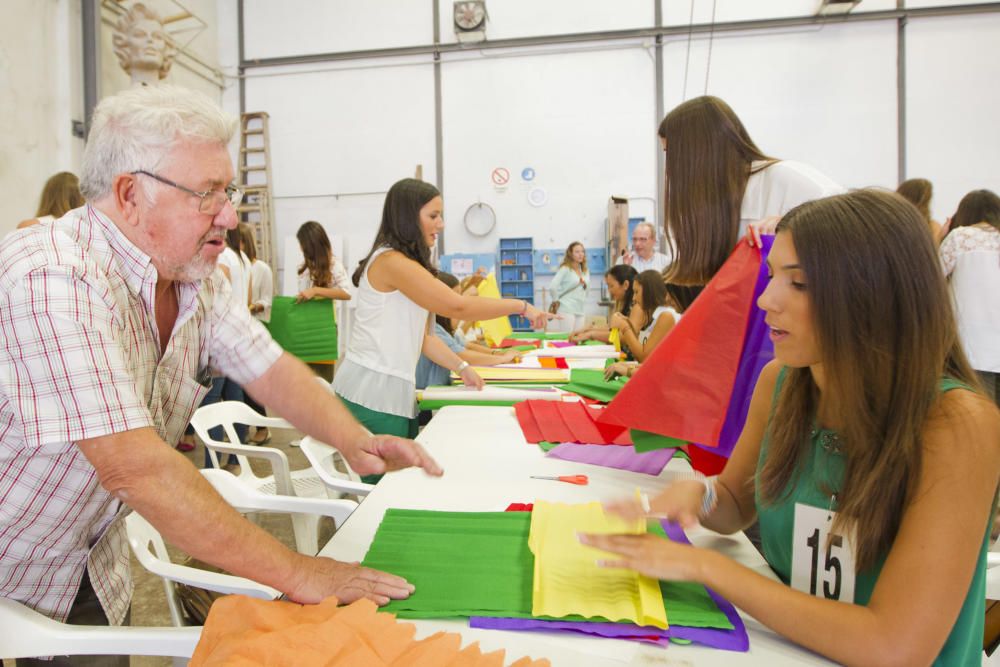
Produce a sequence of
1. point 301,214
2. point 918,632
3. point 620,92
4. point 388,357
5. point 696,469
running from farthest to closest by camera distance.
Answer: point 301,214
point 620,92
point 388,357
point 696,469
point 918,632

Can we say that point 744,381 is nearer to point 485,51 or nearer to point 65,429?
point 65,429

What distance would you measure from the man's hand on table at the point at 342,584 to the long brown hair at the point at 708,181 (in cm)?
123

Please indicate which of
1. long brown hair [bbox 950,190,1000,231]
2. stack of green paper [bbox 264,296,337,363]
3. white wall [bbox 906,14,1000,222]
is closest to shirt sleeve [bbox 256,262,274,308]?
stack of green paper [bbox 264,296,337,363]

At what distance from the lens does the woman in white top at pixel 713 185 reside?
181cm

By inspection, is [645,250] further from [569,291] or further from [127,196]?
[127,196]

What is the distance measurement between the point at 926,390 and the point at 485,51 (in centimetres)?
847

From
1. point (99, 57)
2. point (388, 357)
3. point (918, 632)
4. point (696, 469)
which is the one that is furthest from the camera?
point (99, 57)

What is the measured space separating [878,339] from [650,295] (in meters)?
3.37

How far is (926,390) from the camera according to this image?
91 centimetres

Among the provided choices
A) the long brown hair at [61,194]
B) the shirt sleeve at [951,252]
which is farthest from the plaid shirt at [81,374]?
the shirt sleeve at [951,252]

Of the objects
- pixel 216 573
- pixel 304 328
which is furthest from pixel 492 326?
pixel 216 573

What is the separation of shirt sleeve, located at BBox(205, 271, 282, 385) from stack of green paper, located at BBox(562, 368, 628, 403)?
1.44 meters

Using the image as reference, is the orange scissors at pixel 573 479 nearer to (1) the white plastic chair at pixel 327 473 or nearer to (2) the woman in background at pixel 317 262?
(1) the white plastic chair at pixel 327 473

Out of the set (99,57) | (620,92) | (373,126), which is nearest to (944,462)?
(99,57)
